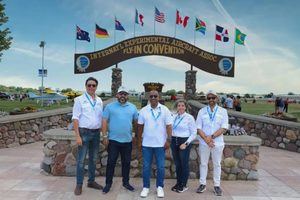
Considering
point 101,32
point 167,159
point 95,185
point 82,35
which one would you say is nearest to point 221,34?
point 101,32

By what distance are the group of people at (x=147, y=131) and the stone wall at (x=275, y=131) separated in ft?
20.5

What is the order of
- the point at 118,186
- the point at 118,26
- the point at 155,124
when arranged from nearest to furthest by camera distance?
1. the point at 155,124
2. the point at 118,186
3. the point at 118,26

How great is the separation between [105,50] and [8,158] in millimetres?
15232

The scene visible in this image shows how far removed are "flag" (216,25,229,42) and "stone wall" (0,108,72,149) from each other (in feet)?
49.1

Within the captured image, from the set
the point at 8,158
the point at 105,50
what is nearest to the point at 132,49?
the point at 105,50

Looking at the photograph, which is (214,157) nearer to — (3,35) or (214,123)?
(214,123)

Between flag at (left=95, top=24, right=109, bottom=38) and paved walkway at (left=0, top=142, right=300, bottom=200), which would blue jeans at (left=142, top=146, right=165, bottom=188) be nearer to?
paved walkway at (left=0, top=142, right=300, bottom=200)

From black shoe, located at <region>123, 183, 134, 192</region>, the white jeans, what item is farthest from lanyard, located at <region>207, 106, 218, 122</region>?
black shoe, located at <region>123, 183, 134, 192</region>

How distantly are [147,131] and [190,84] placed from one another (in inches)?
750

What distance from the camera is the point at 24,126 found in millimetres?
11742

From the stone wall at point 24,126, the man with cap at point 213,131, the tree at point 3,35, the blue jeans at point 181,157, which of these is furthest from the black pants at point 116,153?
the tree at point 3,35

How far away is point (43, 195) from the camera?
5.96 metres

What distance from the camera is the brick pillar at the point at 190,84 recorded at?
965 inches

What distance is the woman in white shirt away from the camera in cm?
621
